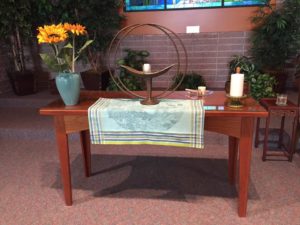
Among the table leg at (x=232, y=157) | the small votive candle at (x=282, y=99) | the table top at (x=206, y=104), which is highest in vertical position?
the table top at (x=206, y=104)

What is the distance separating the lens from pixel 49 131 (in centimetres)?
292

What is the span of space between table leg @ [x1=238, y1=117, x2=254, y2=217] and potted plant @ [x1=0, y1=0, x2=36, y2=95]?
129 inches

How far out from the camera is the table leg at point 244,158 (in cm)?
147

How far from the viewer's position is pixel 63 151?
1.69 meters

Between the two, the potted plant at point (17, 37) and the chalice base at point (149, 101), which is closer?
the chalice base at point (149, 101)

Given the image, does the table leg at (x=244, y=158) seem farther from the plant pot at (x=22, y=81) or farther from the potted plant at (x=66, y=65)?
the plant pot at (x=22, y=81)

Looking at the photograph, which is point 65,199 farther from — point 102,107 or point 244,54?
point 244,54

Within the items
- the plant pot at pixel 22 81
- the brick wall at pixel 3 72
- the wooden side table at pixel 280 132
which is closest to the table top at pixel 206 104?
the wooden side table at pixel 280 132

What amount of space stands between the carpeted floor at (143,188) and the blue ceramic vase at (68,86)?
740 millimetres

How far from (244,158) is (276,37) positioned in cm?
245

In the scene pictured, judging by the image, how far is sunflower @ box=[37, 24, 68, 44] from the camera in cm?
145

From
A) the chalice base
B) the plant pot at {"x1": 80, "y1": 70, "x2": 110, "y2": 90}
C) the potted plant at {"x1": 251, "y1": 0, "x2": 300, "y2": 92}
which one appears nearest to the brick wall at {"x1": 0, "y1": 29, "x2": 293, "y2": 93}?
the potted plant at {"x1": 251, "y1": 0, "x2": 300, "y2": 92}

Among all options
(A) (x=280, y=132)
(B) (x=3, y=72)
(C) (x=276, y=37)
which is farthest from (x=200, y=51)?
(B) (x=3, y=72)

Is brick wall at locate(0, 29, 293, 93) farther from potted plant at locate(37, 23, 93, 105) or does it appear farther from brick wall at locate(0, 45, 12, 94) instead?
potted plant at locate(37, 23, 93, 105)
